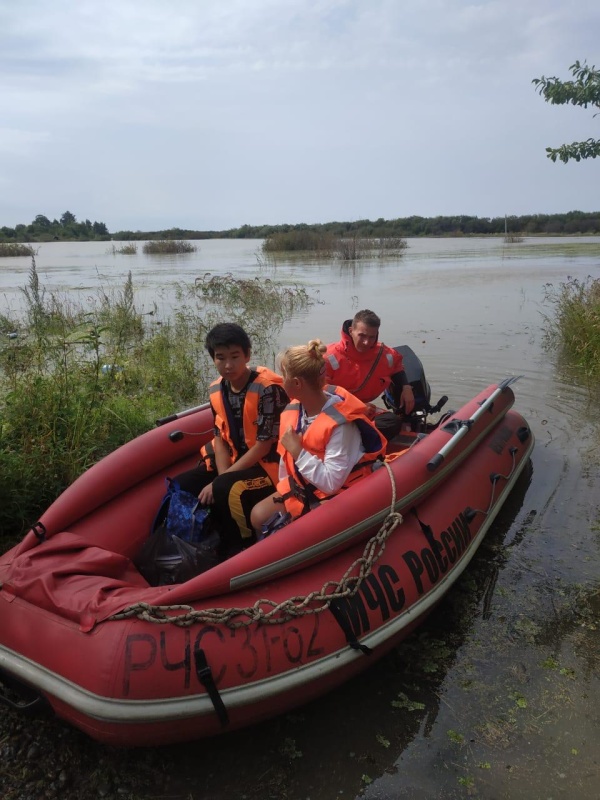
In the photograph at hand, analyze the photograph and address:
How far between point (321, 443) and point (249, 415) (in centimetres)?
55

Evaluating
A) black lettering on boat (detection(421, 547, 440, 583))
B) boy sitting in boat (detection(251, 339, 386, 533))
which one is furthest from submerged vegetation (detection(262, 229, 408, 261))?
black lettering on boat (detection(421, 547, 440, 583))

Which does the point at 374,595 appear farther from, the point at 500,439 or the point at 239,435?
the point at 500,439

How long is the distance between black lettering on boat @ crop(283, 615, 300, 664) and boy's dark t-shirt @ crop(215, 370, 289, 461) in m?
1.02

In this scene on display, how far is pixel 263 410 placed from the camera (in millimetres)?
2924

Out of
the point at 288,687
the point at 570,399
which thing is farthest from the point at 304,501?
the point at 570,399

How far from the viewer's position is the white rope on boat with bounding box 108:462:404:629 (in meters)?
2.02

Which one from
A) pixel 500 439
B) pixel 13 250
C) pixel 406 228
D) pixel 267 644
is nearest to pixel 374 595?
pixel 267 644

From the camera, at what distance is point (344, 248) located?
20000mm

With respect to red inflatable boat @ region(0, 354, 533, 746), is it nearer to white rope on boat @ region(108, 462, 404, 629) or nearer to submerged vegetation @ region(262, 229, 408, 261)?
white rope on boat @ region(108, 462, 404, 629)

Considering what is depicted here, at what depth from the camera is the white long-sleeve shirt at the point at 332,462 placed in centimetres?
250

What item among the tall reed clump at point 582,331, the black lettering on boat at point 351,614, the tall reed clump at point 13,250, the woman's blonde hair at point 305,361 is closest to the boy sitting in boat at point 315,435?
the woman's blonde hair at point 305,361

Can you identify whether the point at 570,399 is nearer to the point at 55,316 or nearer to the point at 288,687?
the point at 288,687

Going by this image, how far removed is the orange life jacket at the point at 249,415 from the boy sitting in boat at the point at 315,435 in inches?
10.2

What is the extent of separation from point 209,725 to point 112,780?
380mm
